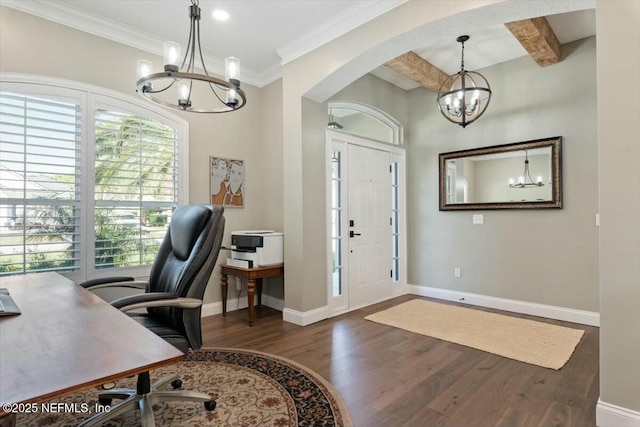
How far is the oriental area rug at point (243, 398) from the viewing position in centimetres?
188

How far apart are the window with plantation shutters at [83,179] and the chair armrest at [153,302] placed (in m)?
1.73

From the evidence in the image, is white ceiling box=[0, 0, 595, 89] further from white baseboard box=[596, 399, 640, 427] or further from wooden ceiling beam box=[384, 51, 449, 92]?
white baseboard box=[596, 399, 640, 427]

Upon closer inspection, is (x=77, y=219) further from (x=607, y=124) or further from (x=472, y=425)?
(x=607, y=124)

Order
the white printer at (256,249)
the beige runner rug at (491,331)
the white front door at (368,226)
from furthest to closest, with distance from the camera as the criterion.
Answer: the white front door at (368,226) → the white printer at (256,249) → the beige runner rug at (491,331)

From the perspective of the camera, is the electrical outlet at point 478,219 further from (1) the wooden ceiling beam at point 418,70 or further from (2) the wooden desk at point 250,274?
(2) the wooden desk at point 250,274

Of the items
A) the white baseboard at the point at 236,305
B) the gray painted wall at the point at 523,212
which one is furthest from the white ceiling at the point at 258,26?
the white baseboard at the point at 236,305

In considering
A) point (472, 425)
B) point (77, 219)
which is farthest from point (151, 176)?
point (472, 425)

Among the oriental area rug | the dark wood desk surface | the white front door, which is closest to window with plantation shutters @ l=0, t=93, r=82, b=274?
the oriental area rug

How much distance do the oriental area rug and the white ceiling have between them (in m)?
2.83

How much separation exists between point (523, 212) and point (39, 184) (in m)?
4.80

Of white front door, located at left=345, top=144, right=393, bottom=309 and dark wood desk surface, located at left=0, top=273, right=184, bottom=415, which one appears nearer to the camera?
dark wood desk surface, located at left=0, top=273, right=184, bottom=415

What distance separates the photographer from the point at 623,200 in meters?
1.78

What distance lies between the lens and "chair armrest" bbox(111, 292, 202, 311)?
166 centimetres

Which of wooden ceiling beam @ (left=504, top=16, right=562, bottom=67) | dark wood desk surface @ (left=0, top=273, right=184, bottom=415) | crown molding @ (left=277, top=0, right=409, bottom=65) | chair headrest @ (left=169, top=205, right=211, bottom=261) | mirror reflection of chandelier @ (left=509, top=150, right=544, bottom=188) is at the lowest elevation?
dark wood desk surface @ (left=0, top=273, right=184, bottom=415)
